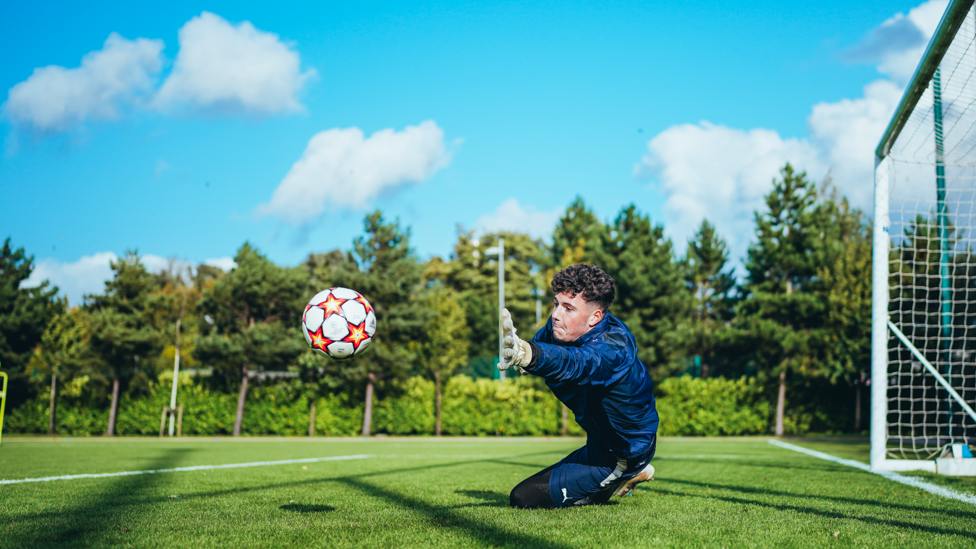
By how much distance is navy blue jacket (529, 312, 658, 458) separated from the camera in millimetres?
3959

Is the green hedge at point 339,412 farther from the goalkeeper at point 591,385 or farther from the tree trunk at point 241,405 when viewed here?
the goalkeeper at point 591,385

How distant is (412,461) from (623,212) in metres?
26.2

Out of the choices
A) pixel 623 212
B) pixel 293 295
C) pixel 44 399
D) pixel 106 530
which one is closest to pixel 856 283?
pixel 623 212

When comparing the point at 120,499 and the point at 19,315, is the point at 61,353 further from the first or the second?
the point at 120,499

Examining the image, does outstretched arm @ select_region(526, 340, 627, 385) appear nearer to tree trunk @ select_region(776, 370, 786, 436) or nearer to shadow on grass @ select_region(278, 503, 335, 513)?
shadow on grass @ select_region(278, 503, 335, 513)

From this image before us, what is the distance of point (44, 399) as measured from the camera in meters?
29.5

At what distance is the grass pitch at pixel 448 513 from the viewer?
4.17m

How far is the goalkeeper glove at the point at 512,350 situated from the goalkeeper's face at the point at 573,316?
1122 millimetres

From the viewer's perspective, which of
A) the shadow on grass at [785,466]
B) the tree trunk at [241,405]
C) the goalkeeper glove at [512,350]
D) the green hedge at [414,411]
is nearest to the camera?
the goalkeeper glove at [512,350]

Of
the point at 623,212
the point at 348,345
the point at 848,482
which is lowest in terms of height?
the point at 848,482

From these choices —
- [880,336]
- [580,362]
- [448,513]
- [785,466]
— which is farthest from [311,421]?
[580,362]

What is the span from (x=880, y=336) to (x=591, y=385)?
8.07 metres

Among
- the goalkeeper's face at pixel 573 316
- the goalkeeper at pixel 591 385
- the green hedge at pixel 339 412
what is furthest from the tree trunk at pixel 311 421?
the goalkeeper's face at pixel 573 316

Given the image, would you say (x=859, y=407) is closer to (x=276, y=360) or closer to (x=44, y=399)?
(x=276, y=360)
